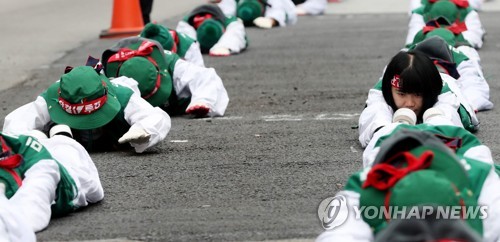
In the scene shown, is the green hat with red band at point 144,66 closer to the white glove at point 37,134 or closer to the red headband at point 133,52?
the red headband at point 133,52

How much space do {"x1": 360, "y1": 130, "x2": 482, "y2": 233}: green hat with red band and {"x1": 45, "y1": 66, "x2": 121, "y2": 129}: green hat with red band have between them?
2604 millimetres

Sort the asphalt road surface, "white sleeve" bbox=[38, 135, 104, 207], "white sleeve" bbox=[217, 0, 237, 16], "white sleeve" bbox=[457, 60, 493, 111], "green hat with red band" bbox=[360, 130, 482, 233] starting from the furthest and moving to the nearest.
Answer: "white sleeve" bbox=[217, 0, 237, 16] → "white sleeve" bbox=[457, 60, 493, 111] → "white sleeve" bbox=[38, 135, 104, 207] → the asphalt road surface → "green hat with red band" bbox=[360, 130, 482, 233]

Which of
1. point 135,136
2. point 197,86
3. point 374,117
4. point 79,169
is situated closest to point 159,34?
point 197,86

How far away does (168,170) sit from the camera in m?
6.31

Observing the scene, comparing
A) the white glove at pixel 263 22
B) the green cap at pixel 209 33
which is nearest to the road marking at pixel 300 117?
the green cap at pixel 209 33

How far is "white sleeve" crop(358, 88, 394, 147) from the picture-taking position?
6.55 m

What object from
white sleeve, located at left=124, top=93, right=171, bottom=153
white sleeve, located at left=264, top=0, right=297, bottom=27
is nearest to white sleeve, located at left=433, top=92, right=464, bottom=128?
white sleeve, located at left=124, top=93, right=171, bottom=153

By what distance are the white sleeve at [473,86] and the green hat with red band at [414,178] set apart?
3992mm

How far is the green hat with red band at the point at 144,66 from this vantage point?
25.1 ft

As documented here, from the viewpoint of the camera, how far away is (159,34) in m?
8.76

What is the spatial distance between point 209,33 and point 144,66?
4.09 metres

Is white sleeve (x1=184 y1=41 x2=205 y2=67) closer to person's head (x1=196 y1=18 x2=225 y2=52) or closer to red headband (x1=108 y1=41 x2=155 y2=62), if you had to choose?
red headband (x1=108 y1=41 x2=155 y2=62)

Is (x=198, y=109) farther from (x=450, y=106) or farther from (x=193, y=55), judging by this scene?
(x=450, y=106)

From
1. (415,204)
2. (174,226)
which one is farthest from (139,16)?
(415,204)
